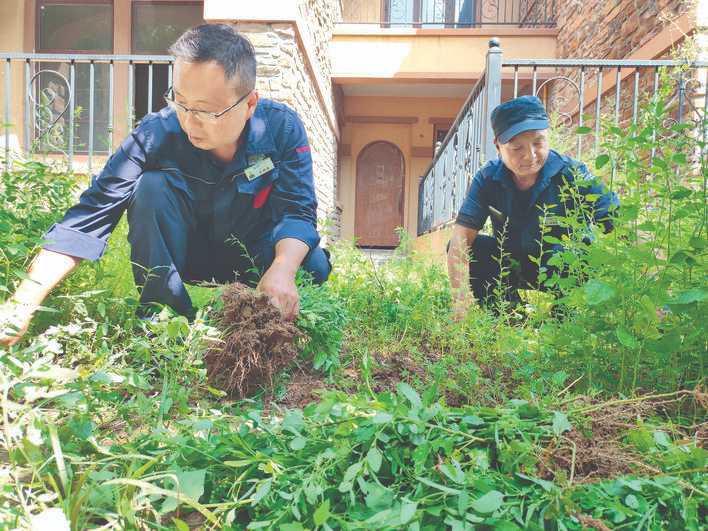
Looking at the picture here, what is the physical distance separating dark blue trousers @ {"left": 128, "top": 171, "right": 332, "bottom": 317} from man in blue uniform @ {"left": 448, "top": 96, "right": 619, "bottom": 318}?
0.86 m

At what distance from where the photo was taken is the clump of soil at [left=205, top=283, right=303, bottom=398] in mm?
1644

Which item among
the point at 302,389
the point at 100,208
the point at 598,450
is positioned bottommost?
the point at 302,389

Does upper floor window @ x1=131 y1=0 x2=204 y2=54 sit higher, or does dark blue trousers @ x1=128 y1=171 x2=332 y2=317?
upper floor window @ x1=131 y1=0 x2=204 y2=54

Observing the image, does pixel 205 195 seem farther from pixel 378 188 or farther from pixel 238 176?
pixel 378 188

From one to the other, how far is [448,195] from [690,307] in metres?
5.30

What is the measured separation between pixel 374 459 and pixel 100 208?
1431 millimetres

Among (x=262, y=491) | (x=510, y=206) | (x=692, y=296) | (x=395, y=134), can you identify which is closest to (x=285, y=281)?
(x=262, y=491)

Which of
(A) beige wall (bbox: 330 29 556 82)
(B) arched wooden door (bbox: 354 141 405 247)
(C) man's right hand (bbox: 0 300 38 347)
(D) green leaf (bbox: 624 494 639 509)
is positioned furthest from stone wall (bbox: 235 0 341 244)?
(B) arched wooden door (bbox: 354 141 405 247)

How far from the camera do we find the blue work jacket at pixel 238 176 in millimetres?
2090

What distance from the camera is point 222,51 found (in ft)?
6.18

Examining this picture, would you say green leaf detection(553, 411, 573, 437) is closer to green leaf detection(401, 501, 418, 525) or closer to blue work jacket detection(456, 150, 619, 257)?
green leaf detection(401, 501, 418, 525)

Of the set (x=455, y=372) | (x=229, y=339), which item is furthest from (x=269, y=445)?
(x=455, y=372)

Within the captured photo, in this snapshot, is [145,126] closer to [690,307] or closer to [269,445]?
[269,445]

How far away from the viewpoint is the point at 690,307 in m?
1.23
